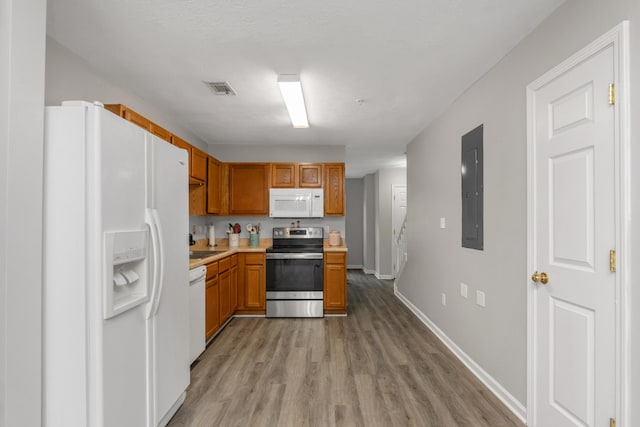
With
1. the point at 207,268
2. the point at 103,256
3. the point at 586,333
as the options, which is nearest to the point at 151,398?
the point at 103,256

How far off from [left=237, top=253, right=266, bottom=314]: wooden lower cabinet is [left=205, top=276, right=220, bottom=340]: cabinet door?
0.78 meters

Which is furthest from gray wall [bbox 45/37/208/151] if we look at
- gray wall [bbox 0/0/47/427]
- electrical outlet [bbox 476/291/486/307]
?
electrical outlet [bbox 476/291/486/307]

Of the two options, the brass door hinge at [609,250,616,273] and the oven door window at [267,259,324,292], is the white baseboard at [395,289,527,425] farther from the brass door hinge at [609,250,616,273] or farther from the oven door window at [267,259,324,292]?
the oven door window at [267,259,324,292]

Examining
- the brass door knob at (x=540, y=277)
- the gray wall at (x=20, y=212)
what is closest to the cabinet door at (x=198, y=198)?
the gray wall at (x=20, y=212)

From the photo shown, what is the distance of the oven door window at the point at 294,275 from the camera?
4.56 meters

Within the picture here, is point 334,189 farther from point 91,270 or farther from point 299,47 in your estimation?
point 91,270

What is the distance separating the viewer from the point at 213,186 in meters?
4.66

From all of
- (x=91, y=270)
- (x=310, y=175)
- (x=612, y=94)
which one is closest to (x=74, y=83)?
(x=91, y=270)

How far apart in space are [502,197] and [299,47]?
1.80 meters

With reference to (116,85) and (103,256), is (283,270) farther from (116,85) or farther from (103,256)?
(103,256)

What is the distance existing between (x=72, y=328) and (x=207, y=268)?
2.00 m

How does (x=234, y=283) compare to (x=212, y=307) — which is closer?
(x=212, y=307)

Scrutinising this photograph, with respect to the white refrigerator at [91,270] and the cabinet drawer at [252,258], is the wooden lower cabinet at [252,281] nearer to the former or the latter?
the cabinet drawer at [252,258]

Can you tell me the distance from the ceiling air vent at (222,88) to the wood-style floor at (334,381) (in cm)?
249
